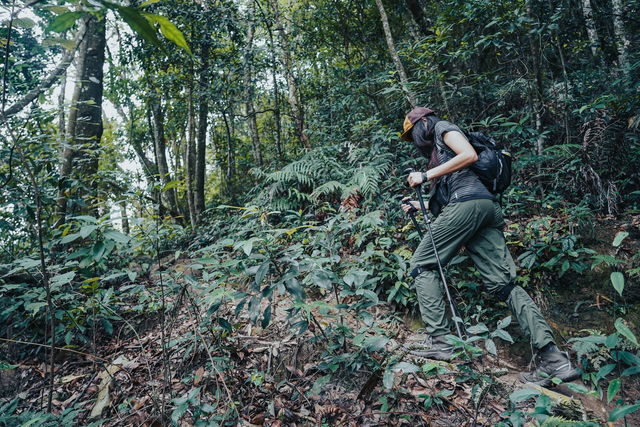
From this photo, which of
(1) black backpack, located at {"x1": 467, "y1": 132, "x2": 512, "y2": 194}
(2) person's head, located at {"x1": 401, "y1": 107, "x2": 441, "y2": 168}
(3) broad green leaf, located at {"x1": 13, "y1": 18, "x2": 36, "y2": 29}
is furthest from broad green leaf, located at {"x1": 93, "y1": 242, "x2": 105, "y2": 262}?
(1) black backpack, located at {"x1": 467, "y1": 132, "x2": 512, "y2": 194}

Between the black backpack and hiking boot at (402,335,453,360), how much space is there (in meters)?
1.54

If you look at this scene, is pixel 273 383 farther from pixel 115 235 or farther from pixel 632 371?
pixel 632 371

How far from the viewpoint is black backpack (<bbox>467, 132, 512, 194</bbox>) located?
2908 millimetres

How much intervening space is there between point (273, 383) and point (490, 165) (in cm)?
281

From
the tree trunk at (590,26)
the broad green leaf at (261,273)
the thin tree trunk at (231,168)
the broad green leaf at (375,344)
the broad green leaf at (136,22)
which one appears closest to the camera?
the broad green leaf at (136,22)

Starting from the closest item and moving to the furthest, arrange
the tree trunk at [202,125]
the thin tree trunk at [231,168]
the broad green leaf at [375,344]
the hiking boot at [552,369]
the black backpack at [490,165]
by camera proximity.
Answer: the broad green leaf at [375,344]
the hiking boot at [552,369]
the black backpack at [490,165]
the tree trunk at [202,125]
the thin tree trunk at [231,168]

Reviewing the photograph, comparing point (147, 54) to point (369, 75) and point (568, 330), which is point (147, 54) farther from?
point (568, 330)

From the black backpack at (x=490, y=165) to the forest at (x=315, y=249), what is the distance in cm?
67

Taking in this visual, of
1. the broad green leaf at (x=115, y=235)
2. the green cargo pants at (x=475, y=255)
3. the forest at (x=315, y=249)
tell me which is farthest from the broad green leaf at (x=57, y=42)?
the green cargo pants at (x=475, y=255)

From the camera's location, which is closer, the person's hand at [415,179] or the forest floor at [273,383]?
the forest floor at [273,383]

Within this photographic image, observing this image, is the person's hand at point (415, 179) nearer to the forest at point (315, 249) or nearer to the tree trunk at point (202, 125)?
the forest at point (315, 249)

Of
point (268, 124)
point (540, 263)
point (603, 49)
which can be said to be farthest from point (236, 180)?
point (603, 49)

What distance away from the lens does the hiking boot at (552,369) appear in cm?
244

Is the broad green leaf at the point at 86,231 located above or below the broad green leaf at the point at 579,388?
above
